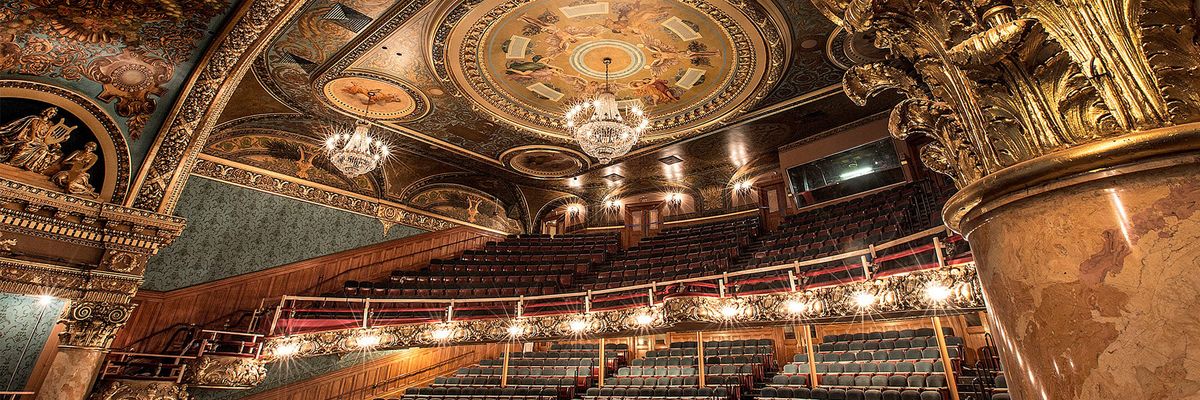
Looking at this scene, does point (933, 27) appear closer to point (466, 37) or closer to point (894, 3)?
point (894, 3)

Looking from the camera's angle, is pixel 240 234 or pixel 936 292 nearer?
pixel 936 292

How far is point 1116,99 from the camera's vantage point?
86cm

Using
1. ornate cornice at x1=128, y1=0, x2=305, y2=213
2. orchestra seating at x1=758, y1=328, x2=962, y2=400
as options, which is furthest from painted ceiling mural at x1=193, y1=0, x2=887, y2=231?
orchestra seating at x1=758, y1=328, x2=962, y2=400

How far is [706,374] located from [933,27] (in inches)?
287

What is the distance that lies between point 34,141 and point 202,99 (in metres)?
1.80

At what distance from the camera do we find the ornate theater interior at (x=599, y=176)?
0.86 m

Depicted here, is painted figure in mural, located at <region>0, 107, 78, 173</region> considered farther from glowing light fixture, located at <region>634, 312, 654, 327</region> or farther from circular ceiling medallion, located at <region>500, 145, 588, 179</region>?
glowing light fixture, located at <region>634, 312, 654, 327</region>

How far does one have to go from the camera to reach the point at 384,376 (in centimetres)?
974

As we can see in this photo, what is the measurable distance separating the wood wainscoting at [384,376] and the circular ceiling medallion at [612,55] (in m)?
5.38

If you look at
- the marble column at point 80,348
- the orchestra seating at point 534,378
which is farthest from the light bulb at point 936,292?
the marble column at point 80,348

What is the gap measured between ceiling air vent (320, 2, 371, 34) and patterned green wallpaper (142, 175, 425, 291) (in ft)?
16.2

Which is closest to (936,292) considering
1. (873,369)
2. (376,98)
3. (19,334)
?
(873,369)

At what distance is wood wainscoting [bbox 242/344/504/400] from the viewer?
862cm

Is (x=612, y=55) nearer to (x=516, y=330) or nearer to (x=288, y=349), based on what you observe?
(x=516, y=330)
